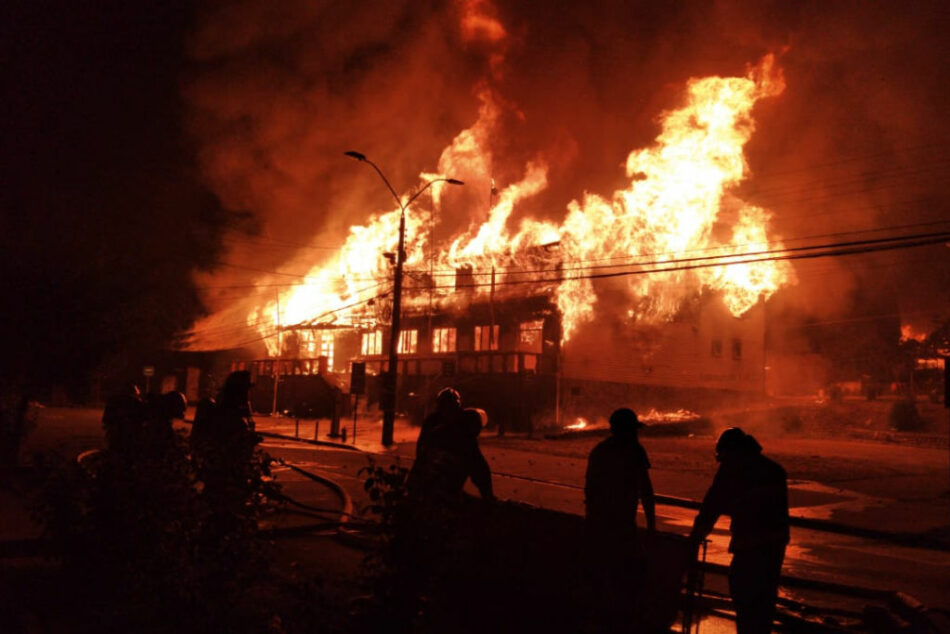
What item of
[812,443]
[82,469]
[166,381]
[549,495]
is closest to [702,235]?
[812,443]

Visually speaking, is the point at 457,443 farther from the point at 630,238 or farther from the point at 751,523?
the point at 630,238

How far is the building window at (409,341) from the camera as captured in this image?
146 ft

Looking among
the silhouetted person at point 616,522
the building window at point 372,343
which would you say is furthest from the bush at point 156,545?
the building window at point 372,343

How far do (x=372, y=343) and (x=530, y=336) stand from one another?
14.1m

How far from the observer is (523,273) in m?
38.9

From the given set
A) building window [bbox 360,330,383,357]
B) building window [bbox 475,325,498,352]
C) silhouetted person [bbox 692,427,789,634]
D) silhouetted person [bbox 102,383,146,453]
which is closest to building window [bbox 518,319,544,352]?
building window [bbox 475,325,498,352]

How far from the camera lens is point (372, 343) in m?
47.1

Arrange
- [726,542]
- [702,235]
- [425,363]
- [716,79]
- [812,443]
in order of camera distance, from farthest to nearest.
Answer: [425,363]
[702,235]
[812,443]
[716,79]
[726,542]

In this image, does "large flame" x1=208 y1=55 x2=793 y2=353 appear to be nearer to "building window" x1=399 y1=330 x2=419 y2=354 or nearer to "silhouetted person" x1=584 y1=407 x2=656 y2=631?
"building window" x1=399 y1=330 x2=419 y2=354

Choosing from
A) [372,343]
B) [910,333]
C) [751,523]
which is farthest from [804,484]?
[910,333]

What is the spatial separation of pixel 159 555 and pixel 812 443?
30801 mm

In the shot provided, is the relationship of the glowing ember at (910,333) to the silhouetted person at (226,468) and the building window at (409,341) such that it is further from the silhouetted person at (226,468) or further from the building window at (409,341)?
the silhouetted person at (226,468)

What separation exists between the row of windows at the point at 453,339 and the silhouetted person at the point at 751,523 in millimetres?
30822

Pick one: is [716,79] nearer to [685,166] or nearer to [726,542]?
[685,166]
